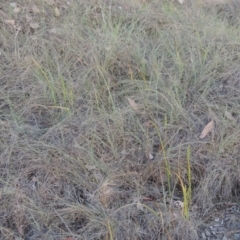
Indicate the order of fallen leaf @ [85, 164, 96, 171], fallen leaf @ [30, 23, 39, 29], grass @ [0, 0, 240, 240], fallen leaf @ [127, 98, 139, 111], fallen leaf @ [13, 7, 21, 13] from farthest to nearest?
fallen leaf @ [13, 7, 21, 13] < fallen leaf @ [30, 23, 39, 29] < fallen leaf @ [127, 98, 139, 111] < fallen leaf @ [85, 164, 96, 171] < grass @ [0, 0, 240, 240]

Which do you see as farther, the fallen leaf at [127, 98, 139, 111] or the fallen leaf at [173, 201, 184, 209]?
the fallen leaf at [127, 98, 139, 111]

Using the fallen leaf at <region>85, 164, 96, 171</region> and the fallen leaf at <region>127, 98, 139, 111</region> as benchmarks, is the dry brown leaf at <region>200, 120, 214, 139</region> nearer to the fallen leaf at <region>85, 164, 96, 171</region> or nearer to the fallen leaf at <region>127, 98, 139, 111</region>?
the fallen leaf at <region>127, 98, 139, 111</region>

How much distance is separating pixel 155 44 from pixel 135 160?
1113 mm

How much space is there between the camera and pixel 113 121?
267 cm

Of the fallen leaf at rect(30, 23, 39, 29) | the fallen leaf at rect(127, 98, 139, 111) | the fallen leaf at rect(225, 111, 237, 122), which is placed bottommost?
the fallen leaf at rect(30, 23, 39, 29)

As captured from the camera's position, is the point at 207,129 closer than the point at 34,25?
Yes

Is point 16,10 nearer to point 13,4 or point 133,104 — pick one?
point 13,4

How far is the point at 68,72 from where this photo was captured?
9.96 ft

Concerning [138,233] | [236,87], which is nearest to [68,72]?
[236,87]

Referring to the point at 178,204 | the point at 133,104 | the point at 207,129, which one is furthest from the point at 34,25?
the point at 178,204

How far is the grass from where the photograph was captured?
2.26 meters

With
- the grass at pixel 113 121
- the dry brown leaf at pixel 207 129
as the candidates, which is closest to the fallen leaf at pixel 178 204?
the grass at pixel 113 121

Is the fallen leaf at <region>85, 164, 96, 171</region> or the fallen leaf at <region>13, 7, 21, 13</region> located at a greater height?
the fallen leaf at <region>85, 164, 96, 171</region>

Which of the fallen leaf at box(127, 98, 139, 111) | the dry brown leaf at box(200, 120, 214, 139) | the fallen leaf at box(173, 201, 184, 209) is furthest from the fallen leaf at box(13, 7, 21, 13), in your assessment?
the fallen leaf at box(173, 201, 184, 209)
